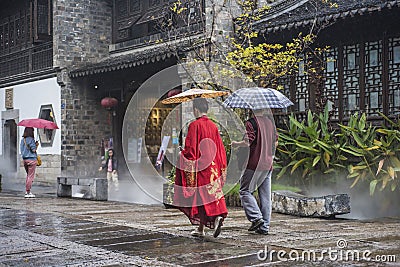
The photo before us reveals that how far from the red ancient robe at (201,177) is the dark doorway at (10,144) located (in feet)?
57.7

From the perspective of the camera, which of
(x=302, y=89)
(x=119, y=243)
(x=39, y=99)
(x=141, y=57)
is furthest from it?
(x=39, y=99)

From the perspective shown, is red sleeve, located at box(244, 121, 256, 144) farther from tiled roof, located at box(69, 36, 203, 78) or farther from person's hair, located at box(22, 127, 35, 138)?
person's hair, located at box(22, 127, 35, 138)

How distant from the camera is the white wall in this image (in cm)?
2038

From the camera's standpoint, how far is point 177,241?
287 inches

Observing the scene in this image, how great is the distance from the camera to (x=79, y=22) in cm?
2017

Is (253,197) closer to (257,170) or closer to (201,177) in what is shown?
(257,170)

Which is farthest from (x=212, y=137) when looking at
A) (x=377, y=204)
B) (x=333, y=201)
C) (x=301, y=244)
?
(x=377, y=204)

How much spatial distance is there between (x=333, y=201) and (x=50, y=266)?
5.34 metres

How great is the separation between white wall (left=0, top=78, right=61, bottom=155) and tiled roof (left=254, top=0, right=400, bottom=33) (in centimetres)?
854

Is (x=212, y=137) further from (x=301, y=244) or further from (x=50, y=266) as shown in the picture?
(x=50, y=266)

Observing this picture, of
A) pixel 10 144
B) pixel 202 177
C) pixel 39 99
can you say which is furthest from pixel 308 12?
pixel 10 144

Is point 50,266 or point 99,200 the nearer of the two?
point 50,266

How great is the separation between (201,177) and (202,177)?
1 cm

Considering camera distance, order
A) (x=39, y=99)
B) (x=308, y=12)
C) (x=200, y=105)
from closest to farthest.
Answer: (x=200, y=105) → (x=308, y=12) → (x=39, y=99)
